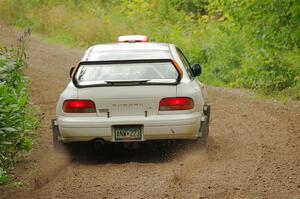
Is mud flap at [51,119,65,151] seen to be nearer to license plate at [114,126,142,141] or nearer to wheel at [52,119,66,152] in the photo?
wheel at [52,119,66,152]

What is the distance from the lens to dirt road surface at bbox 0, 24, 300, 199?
7418 mm

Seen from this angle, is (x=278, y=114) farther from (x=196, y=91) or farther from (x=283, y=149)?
(x=196, y=91)

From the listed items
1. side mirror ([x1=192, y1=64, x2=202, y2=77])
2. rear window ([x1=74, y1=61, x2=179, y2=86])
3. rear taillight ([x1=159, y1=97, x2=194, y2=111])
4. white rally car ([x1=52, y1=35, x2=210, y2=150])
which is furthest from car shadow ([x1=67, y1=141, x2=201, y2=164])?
side mirror ([x1=192, y1=64, x2=202, y2=77])

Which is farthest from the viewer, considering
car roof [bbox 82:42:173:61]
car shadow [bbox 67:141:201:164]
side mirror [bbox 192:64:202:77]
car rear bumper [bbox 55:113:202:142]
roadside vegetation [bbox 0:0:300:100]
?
roadside vegetation [bbox 0:0:300:100]

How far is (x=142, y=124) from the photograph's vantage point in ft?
28.4

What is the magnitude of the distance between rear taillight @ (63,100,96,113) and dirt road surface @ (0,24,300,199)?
0.71 m

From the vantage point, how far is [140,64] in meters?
9.17

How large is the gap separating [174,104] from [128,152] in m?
1.41

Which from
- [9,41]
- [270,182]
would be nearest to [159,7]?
[9,41]

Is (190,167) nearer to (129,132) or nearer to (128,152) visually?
(129,132)

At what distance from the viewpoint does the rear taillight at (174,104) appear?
870 cm

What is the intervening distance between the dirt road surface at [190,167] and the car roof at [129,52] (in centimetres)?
126

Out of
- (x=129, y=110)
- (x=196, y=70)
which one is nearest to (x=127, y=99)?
(x=129, y=110)

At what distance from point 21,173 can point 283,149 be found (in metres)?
3.47
